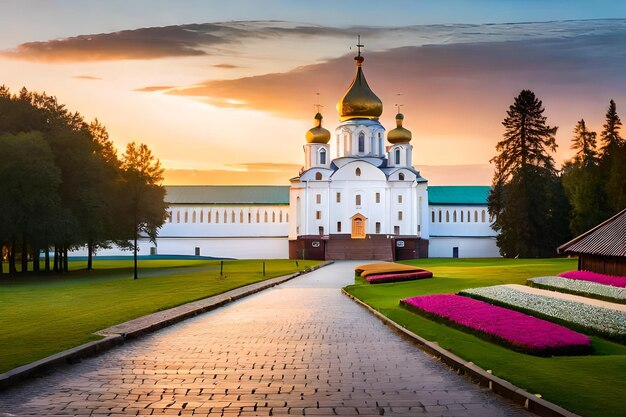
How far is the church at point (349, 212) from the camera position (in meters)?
82.2

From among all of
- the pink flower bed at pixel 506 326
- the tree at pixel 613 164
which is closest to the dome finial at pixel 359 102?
the tree at pixel 613 164

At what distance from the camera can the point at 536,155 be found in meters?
67.9

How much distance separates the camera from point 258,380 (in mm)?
10023

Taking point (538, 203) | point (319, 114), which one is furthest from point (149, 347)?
point (319, 114)

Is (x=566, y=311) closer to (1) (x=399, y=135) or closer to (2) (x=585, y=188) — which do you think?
(2) (x=585, y=188)

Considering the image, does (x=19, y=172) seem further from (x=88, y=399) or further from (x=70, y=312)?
(x=88, y=399)

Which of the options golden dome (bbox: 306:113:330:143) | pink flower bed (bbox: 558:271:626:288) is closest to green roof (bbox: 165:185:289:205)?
golden dome (bbox: 306:113:330:143)

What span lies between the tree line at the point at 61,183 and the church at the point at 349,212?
2601 cm

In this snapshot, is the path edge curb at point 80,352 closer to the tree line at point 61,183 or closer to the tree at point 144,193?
the tree line at point 61,183

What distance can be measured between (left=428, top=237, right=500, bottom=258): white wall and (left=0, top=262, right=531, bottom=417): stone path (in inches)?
3044

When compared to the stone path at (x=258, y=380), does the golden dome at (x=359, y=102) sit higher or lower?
higher

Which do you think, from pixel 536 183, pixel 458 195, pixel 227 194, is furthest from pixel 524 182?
pixel 227 194

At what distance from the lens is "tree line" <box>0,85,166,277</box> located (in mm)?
38781

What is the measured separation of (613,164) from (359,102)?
33540 millimetres
